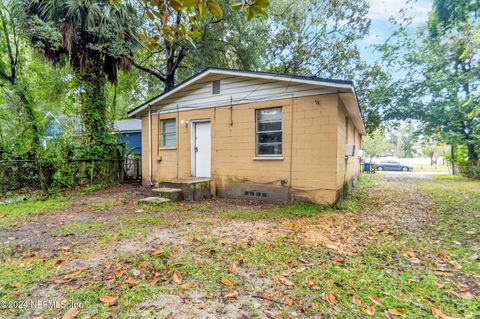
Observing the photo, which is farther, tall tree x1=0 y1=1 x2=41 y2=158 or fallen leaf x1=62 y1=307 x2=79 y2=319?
tall tree x1=0 y1=1 x2=41 y2=158

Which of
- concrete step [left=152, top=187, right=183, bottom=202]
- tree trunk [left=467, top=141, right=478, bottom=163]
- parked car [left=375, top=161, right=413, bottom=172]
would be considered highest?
tree trunk [left=467, top=141, right=478, bottom=163]

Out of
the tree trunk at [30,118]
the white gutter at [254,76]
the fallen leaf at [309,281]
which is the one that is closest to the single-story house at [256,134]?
the white gutter at [254,76]

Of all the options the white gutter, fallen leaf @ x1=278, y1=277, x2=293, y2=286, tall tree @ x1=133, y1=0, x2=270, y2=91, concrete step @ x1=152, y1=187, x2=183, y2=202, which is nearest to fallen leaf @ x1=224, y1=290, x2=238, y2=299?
fallen leaf @ x1=278, y1=277, x2=293, y2=286

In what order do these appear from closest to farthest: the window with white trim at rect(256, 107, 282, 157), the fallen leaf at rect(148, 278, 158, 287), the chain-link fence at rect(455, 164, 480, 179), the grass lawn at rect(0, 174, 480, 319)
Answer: the grass lawn at rect(0, 174, 480, 319), the fallen leaf at rect(148, 278, 158, 287), the window with white trim at rect(256, 107, 282, 157), the chain-link fence at rect(455, 164, 480, 179)

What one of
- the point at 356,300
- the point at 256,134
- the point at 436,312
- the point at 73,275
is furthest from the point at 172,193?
the point at 436,312

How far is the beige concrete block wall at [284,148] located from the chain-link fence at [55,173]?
115 inches

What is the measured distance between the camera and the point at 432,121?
15.2 meters

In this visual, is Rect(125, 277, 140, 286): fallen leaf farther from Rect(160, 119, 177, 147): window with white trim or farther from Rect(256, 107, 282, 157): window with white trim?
Rect(160, 119, 177, 147): window with white trim

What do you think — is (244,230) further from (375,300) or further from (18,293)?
(18,293)

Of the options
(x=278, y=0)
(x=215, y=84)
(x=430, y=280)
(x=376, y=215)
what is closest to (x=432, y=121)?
(x=278, y=0)

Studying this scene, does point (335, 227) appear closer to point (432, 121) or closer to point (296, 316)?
point (296, 316)

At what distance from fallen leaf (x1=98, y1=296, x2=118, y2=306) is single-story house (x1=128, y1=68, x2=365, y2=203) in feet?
15.9

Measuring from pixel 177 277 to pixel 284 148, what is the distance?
4.61 m

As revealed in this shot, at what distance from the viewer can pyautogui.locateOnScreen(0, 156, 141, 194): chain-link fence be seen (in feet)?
23.5
